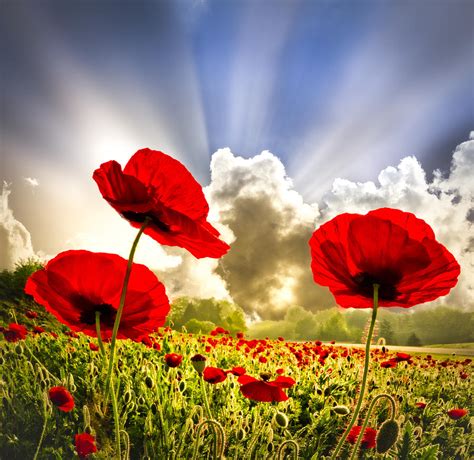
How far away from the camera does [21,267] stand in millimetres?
1364

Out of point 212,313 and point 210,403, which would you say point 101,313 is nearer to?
point 210,403

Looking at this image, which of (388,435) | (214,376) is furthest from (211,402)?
(388,435)

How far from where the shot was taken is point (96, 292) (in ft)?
1.74

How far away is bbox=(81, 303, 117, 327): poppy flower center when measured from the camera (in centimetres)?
54

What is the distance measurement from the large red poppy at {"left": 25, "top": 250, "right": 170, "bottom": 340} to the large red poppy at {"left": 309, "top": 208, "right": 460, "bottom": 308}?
197 millimetres

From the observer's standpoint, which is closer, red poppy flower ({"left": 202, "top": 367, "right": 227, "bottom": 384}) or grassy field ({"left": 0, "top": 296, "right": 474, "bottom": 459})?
red poppy flower ({"left": 202, "top": 367, "right": 227, "bottom": 384})

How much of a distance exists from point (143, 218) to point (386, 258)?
0.85 feet

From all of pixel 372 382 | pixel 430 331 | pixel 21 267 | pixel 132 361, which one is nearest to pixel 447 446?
pixel 372 382

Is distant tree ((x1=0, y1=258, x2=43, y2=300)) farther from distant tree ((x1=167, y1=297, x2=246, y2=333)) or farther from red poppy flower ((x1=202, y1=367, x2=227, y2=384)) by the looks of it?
red poppy flower ((x1=202, y1=367, x2=227, y2=384))

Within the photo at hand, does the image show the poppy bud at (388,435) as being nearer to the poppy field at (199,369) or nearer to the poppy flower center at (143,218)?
the poppy field at (199,369)

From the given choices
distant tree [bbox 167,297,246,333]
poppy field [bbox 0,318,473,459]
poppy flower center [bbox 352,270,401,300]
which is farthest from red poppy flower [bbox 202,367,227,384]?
distant tree [bbox 167,297,246,333]

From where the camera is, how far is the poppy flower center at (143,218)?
504 millimetres

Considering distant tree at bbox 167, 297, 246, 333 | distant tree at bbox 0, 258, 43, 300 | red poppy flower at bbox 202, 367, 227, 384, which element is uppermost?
distant tree at bbox 0, 258, 43, 300

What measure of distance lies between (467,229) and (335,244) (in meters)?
0.99
